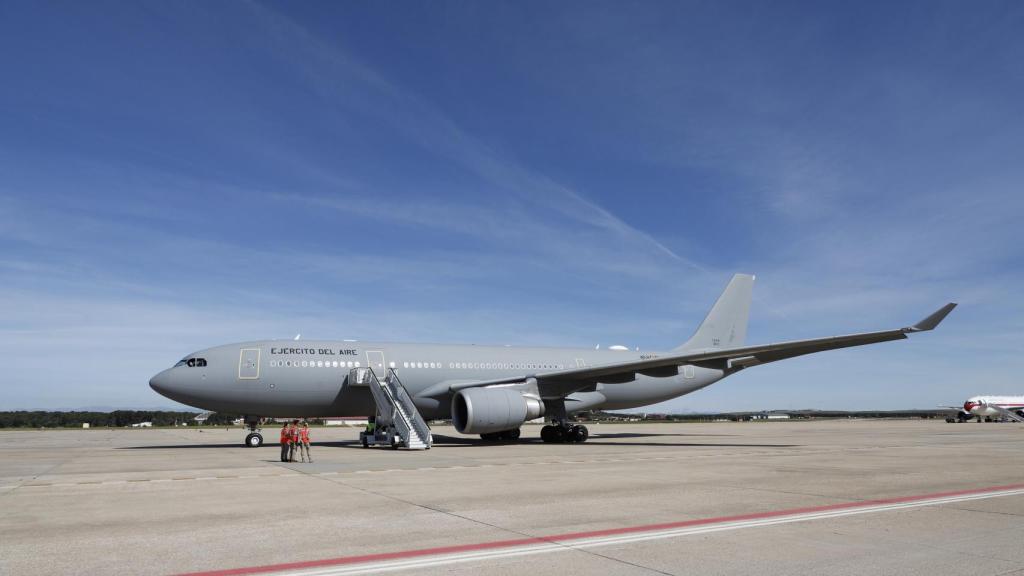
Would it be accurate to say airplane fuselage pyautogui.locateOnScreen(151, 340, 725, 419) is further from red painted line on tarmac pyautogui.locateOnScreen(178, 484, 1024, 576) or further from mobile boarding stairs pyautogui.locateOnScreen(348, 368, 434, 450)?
red painted line on tarmac pyautogui.locateOnScreen(178, 484, 1024, 576)

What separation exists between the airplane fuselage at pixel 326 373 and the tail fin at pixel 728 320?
6.94 m

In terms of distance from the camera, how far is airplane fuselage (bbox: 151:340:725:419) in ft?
77.4

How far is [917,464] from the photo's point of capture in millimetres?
16344

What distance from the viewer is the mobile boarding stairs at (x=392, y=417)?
73.1 feet

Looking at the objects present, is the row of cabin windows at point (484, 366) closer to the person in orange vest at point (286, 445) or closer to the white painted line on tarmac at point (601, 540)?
the person in orange vest at point (286, 445)

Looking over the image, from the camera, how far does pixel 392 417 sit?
23.2 m

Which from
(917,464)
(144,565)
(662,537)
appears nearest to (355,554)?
(144,565)

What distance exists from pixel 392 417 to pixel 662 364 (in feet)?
31.5

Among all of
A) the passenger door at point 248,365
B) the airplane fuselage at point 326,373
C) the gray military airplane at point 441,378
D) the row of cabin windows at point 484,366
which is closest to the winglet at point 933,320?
the gray military airplane at point 441,378

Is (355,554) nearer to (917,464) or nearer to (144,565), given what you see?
(144,565)

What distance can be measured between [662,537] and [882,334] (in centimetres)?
1728

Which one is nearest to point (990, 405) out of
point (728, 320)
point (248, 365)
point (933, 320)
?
point (728, 320)

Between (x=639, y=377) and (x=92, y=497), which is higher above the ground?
(x=639, y=377)

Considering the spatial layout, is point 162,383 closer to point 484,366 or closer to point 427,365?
point 427,365
